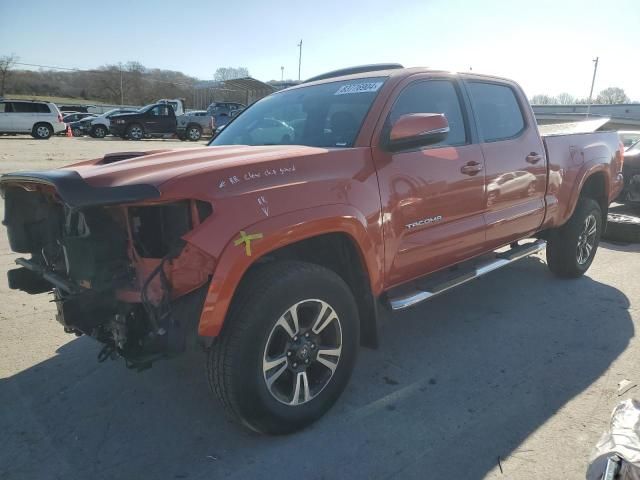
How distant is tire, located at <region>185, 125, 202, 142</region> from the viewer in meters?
27.4

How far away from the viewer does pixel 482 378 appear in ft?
10.9

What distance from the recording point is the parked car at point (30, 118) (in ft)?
79.6

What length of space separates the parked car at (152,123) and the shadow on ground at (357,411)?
2361 cm

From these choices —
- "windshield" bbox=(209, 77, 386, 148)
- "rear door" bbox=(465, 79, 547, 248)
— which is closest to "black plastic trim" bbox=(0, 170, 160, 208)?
"windshield" bbox=(209, 77, 386, 148)

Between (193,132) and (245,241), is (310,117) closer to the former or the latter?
(245,241)

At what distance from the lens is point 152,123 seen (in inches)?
1028

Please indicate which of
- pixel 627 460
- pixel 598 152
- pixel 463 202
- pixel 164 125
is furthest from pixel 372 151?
pixel 164 125

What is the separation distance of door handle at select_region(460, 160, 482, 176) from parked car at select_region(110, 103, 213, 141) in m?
23.5

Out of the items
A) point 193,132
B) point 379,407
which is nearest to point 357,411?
point 379,407

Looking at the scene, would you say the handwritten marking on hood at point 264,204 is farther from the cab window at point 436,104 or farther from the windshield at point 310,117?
the cab window at point 436,104

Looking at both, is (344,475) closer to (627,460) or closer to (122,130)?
(627,460)

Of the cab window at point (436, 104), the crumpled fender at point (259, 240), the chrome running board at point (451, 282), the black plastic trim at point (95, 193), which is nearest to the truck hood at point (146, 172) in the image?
the black plastic trim at point (95, 193)

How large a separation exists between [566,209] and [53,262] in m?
4.49

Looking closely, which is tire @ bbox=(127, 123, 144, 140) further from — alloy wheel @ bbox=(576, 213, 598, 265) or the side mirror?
the side mirror
